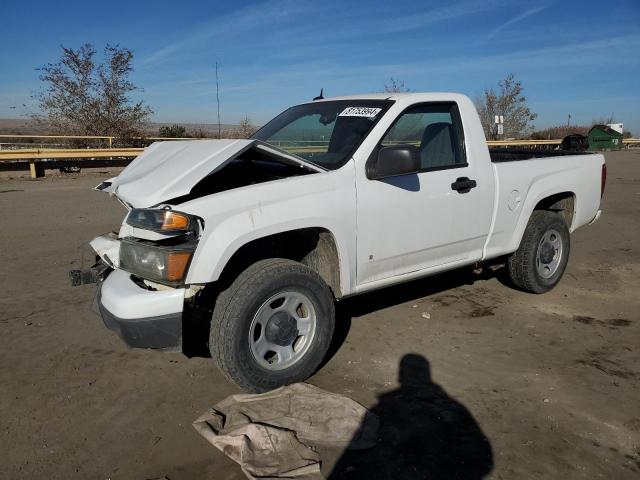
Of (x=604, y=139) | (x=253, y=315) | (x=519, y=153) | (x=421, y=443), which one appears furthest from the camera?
(x=604, y=139)

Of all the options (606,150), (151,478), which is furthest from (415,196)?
(606,150)

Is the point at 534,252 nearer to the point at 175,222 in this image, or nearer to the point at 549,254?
the point at 549,254

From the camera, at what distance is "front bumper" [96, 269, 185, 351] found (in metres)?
3.02

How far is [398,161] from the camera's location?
3562 mm

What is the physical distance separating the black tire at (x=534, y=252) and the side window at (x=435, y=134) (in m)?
1.27

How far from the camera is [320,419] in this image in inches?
117

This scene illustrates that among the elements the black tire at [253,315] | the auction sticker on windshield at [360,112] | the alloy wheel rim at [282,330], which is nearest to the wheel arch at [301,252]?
the black tire at [253,315]

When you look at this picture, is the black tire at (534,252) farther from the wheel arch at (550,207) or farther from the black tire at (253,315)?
the black tire at (253,315)

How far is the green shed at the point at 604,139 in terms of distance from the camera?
35125 millimetres

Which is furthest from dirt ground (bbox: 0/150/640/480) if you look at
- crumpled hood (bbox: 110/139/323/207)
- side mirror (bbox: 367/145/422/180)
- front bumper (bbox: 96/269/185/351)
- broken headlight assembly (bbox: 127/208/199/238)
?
side mirror (bbox: 367/145/422/180)

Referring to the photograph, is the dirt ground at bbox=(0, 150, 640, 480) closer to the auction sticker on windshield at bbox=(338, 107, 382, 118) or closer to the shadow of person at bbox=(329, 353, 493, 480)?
the shadow of person at bbox=(329, 353, 493, 480)

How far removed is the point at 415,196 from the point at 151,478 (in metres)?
2.51

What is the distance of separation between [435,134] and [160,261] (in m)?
2.62

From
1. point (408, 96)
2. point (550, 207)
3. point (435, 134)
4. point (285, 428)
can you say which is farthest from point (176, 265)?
point (550, 207)
